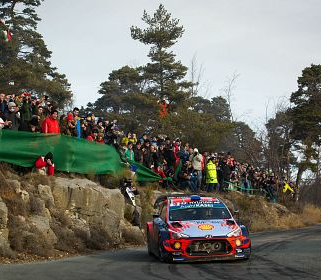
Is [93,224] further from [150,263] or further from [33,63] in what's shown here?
[33,63]

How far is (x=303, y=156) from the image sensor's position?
2292 inches

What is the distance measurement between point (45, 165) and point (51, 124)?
1.60 meters

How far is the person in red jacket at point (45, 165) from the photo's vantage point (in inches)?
721

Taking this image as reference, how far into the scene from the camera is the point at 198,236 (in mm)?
12719

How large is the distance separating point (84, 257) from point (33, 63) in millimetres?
42740

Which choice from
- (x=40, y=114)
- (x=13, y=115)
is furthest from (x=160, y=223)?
(x=40, y=114)

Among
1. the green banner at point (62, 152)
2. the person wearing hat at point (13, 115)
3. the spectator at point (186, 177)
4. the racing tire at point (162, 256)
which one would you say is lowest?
the racing tire at point (162, 256)

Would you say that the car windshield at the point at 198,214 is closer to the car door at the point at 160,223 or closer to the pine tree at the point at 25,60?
the car door at the point at 160,223

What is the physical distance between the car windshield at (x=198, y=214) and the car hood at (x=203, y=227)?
44 cm

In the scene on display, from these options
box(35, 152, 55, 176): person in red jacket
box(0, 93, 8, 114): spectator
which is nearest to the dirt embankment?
box(35, 152, 55, 176): person in red jacket

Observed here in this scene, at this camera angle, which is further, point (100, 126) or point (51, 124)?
point (100, 126)

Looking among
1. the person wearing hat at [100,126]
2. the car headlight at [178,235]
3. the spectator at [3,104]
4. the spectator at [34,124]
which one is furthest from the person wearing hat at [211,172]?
the car headlight at [178,235]

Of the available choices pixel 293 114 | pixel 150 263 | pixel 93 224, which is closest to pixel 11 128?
pixel 93 224

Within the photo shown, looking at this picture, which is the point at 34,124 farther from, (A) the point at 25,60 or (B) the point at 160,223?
(A) the point at 25,60
